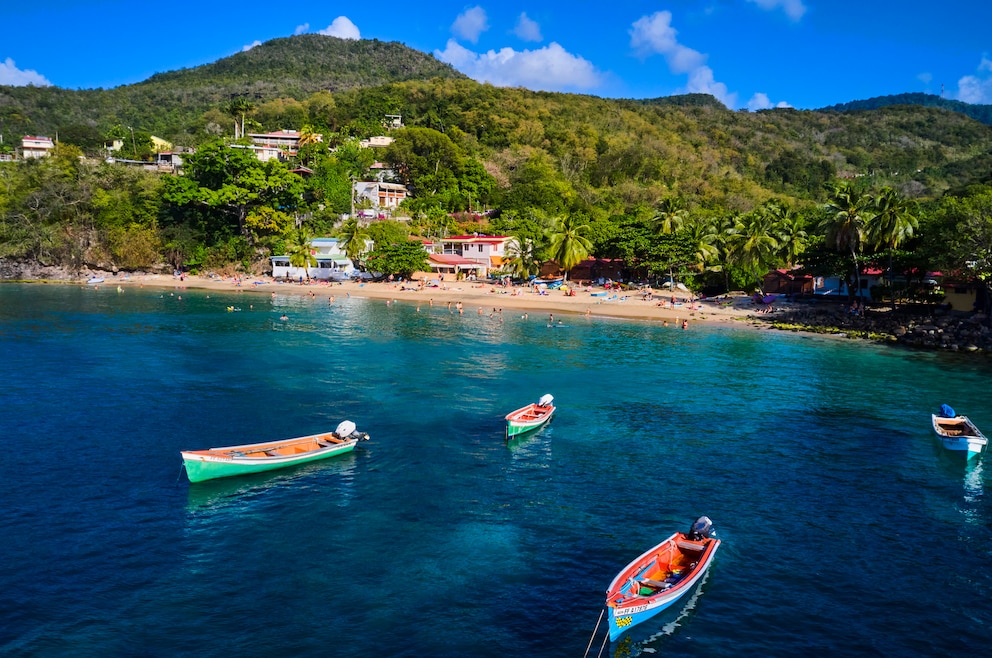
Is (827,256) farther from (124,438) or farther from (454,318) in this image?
(124,438)

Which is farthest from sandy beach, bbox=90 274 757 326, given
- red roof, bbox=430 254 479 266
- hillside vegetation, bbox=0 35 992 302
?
hillside vegetation, bbox=0 35 992 302

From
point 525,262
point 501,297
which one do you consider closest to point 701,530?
point 501,297

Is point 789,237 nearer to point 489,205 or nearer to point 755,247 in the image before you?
point 755,247

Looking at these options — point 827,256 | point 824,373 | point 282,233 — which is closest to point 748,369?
point 824,373

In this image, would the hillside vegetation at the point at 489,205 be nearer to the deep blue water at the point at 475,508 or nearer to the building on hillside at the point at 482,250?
the building on hillside at the point at 482,250

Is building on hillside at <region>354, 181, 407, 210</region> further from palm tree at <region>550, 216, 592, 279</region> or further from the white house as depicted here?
palm tree at <region>550, 216, 592, 279</region>

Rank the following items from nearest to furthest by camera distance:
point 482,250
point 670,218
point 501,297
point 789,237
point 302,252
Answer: point 789,237, point 501,297, point 670,218, point 302,252, point 482,250
